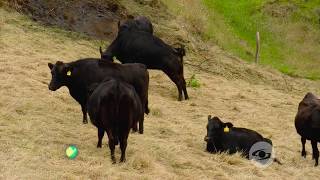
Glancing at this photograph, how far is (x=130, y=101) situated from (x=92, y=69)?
2975 mm

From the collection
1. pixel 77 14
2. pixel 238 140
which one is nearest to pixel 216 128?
pixel 238 140

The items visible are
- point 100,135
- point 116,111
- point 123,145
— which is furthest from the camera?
point 100,135

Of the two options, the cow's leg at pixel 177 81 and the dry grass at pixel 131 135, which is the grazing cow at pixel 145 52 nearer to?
the cow's leg at pixel 177 81

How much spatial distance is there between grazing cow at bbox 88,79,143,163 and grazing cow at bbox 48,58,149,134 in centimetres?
227

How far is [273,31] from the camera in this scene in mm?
35938

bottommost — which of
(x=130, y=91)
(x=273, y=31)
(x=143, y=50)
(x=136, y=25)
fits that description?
(x=273, y=31)

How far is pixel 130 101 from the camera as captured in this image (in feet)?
31.2

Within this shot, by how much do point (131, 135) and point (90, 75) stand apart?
160 centimetres

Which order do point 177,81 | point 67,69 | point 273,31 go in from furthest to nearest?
point 273,31 < point 177,81 < point 67,69

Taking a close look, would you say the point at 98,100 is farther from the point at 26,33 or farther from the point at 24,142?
the point at 26,33

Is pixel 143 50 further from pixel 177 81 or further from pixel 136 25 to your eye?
pixel 177 81

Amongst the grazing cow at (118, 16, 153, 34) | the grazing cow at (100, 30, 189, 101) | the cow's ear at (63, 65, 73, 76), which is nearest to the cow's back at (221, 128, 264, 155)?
the cow's ear at (63, 65, 73, 76)

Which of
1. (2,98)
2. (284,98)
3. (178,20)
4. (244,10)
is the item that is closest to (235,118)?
(284,98)
